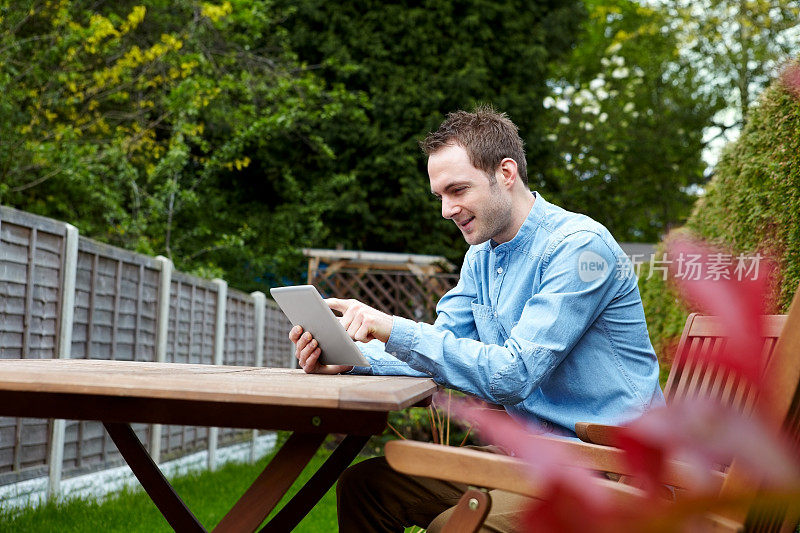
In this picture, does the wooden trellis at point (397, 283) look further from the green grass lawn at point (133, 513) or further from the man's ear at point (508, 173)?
the man's ear at point (508, 173)

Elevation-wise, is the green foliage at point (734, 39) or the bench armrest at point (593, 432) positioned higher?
the green foliage at point (734, 39)

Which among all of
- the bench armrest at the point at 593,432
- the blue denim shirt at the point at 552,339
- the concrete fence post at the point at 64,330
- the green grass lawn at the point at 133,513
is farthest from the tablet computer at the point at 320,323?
the concrete fence post at the point at 64,330

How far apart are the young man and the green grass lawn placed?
8.35ft

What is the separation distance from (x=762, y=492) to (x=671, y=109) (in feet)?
69.9

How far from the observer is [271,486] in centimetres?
162

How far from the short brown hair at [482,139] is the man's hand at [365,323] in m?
0.59

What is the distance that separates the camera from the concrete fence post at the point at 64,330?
5.00 metres

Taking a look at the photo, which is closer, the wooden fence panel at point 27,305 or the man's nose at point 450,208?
the man's nose at point 450,208

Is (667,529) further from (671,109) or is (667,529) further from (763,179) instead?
(671,109)

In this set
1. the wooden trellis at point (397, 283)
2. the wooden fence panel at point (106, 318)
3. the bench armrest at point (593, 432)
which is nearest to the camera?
the bench armrest at point (593, 432)

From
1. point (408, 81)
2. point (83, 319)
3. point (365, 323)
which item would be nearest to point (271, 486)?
point (365, 323)

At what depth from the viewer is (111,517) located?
4.95m

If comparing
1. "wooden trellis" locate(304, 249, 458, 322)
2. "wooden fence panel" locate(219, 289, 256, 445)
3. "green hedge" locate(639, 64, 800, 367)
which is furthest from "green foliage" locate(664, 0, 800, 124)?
"green hedge" locate(639, 64, 800, 367)

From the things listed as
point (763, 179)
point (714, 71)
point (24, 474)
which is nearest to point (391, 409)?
point (763, 179)
